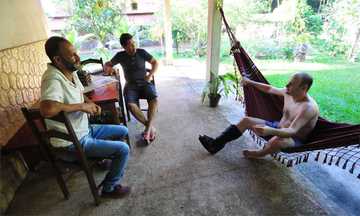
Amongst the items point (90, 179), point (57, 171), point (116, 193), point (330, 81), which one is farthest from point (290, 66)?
point (57, 171)

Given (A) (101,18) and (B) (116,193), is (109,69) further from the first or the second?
(A) (101,18)

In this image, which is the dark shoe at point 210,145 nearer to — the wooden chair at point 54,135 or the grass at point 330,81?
the wooden chair at point 54,135

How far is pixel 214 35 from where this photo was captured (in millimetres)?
2609

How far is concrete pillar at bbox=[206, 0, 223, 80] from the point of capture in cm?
248

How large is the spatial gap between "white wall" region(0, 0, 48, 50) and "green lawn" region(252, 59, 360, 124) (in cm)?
346

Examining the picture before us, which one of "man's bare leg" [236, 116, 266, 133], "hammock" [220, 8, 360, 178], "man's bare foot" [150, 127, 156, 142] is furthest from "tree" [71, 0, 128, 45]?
"man's bare leg" [236, 116, 266, 133]

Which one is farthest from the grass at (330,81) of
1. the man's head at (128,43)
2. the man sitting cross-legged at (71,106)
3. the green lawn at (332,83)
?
the man sitting cross-legged at (71,106)

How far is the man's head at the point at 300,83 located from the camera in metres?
1.48

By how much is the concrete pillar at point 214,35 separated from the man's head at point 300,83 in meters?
1.33

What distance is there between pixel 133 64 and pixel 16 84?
1.10 metres

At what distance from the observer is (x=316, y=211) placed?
53.3 inches

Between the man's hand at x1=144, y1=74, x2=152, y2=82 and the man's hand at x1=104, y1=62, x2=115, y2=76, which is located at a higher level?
the man's hand at x1=104, y1=62, x2=115, y2=76

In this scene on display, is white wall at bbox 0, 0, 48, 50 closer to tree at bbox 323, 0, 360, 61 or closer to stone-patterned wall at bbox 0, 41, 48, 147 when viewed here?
stone-patterned wall at bbox 0, 41, 48, 147

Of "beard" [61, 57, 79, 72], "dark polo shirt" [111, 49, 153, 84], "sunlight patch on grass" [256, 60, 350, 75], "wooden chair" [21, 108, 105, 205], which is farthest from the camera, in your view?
"sunlight patch on grass" [256, 60, 350, 75]
